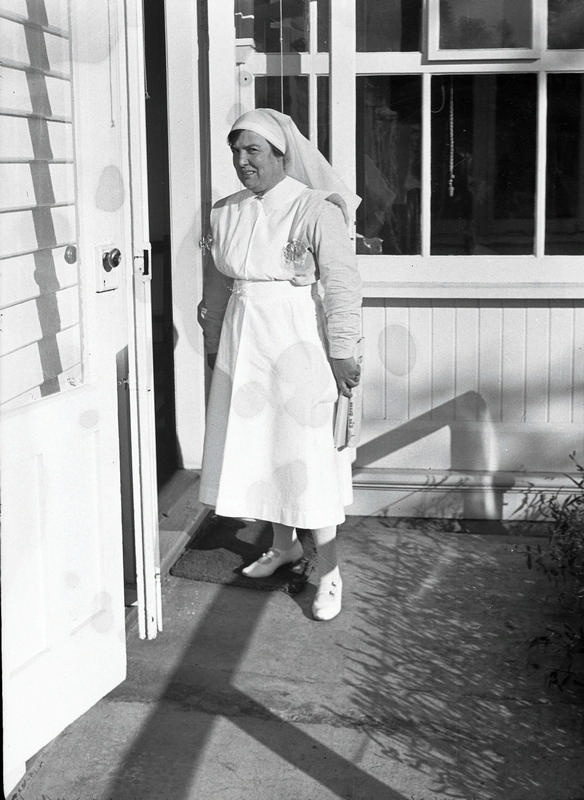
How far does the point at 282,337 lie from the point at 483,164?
62.7 inches

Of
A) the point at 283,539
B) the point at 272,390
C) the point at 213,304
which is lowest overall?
the point at 283,539

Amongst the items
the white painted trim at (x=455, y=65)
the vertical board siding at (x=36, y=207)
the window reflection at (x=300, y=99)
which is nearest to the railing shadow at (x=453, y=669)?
the vertical board siding at (x=36, y=207)

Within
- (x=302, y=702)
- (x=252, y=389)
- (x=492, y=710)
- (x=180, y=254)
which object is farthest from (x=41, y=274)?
(x=180, y=254)

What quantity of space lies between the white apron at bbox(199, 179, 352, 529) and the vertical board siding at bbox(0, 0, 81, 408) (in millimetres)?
935

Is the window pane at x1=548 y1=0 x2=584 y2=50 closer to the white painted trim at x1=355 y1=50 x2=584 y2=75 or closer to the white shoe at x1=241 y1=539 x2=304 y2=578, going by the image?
the white painted trim at x1=355 y1=50 x2=584 y2=75

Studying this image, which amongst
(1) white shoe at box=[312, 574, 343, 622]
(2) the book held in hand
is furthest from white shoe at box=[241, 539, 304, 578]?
(2) the book held in hand

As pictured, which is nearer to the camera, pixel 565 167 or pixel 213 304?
pixel 213 304

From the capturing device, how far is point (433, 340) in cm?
548

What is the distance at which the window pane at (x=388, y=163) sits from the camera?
5.32 m

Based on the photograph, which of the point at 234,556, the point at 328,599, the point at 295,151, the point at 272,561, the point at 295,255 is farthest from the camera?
the point at 234,556

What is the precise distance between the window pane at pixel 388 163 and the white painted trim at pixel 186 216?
0.64 metres

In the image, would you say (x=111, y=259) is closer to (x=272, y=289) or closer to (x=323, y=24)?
(x=272, y=289)

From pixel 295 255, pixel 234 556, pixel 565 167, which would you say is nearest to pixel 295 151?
pixel 295 255

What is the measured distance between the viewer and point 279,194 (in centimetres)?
421
